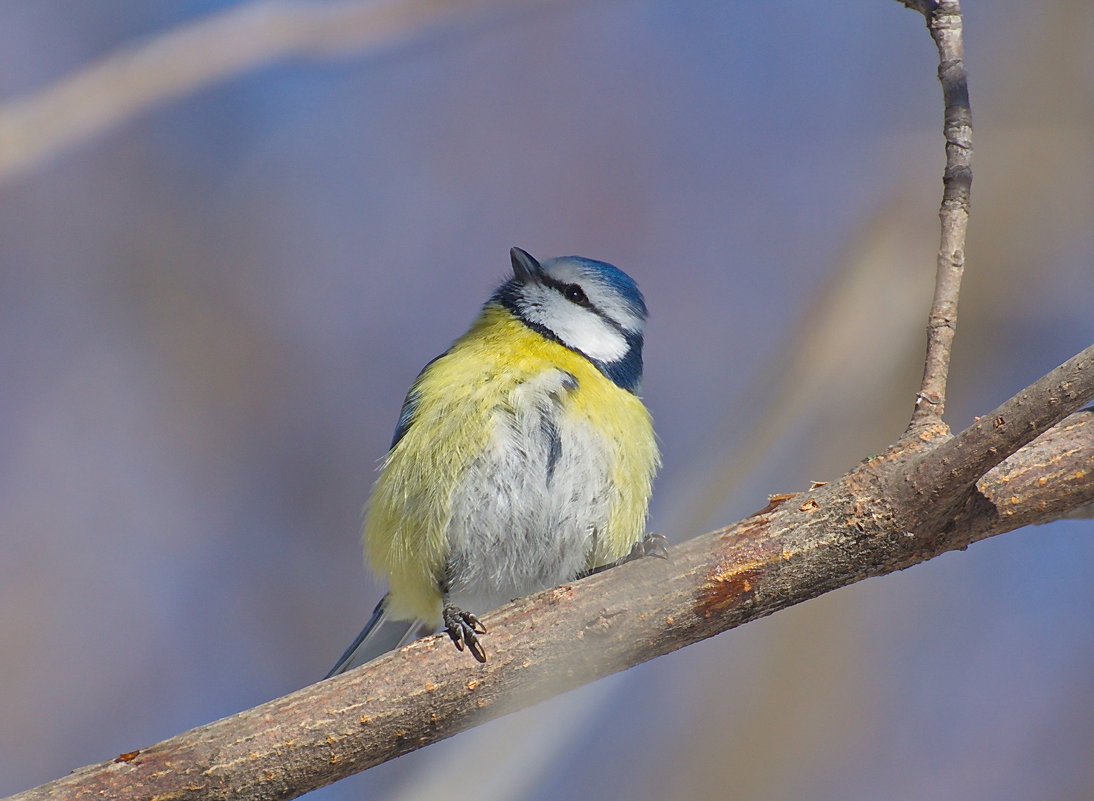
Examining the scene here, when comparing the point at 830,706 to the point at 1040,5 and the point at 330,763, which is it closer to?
the point at 330,763

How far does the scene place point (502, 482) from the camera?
289 cm

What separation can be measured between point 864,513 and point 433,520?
4.19ft

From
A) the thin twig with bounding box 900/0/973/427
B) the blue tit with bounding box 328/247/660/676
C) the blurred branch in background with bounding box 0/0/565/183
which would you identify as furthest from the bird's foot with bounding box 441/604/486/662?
the blurred branch in background with bounding box 0/0/565/183

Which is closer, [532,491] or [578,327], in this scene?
[532,491]

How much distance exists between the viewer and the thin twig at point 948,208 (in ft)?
7.25

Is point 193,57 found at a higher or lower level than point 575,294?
higher

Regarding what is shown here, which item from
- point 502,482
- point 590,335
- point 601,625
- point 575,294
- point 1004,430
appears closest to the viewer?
point 1004,430

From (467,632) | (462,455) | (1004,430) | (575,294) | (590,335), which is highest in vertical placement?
(575,294)

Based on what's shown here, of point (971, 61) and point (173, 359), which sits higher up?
point (173, 359)

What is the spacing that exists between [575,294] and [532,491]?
874mm

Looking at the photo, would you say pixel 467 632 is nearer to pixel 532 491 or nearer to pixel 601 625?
pixel 601 625

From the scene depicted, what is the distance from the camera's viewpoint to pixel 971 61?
492 cm

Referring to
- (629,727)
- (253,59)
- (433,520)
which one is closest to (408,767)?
(629,727)

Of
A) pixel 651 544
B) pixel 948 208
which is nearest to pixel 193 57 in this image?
pixel 651 544
